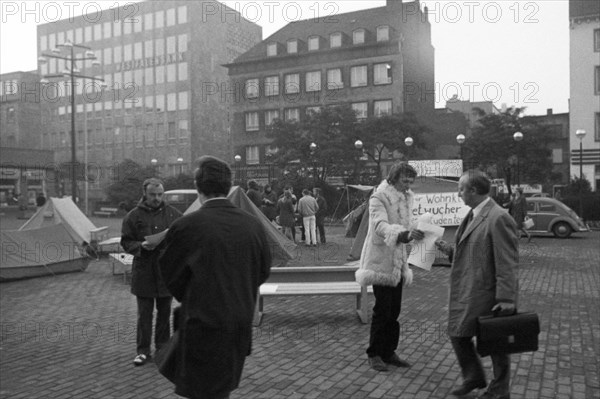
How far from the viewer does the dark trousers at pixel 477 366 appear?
4.58 metres

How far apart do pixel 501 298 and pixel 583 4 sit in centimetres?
4715

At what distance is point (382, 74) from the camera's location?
5566 centimetres

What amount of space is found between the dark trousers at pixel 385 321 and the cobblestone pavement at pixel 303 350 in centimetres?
24

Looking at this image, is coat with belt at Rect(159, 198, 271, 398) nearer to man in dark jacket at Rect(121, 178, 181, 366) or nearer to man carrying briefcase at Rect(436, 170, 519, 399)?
man carrying briefcase at Rect(436, 170, 519, 399)

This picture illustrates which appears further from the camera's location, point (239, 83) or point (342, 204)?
point (239, 83)

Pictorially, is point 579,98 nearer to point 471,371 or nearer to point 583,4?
point 583,4

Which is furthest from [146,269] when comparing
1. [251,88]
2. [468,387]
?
[251,88]

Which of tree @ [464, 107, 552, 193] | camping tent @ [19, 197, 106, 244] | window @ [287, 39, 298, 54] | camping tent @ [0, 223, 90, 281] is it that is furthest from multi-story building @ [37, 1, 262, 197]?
camping tent @ [0, 223, 90, 281]

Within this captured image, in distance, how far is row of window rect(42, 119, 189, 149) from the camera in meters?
75.3

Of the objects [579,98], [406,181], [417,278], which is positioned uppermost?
[579,98]

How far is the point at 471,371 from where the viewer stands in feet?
15.6

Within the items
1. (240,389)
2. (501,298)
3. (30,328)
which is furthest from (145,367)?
(501,298)

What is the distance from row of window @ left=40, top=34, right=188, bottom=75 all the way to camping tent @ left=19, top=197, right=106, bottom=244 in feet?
199

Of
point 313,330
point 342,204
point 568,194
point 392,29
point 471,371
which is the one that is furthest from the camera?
point 392,29
